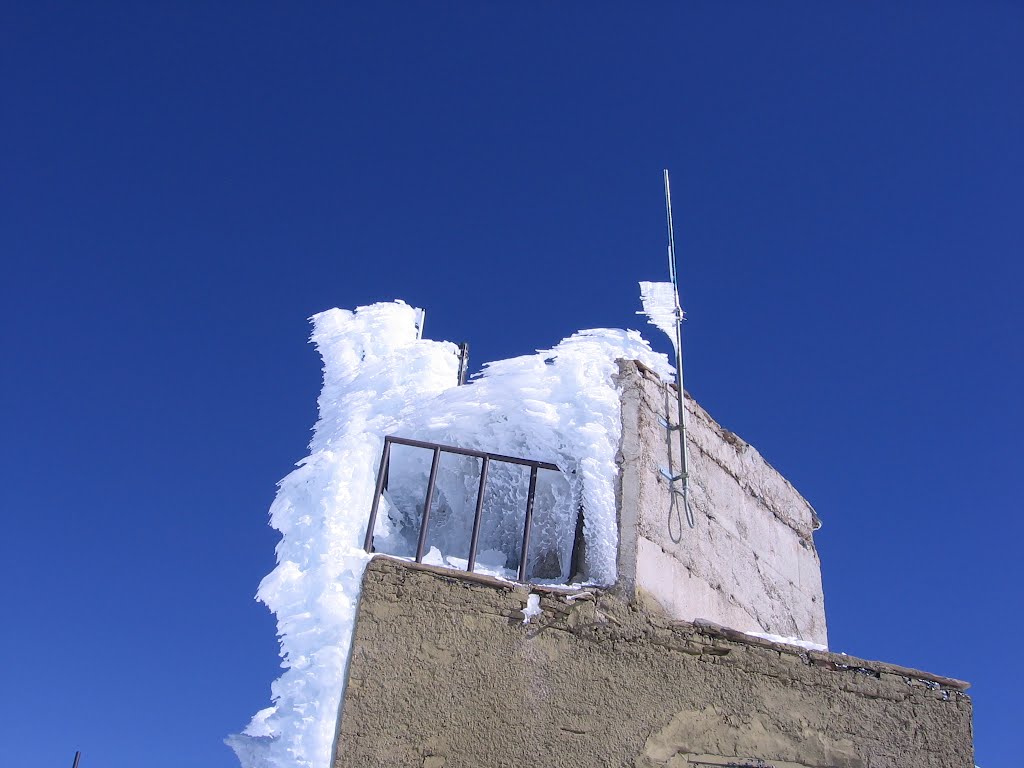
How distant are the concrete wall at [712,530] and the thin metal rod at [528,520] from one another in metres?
0.49

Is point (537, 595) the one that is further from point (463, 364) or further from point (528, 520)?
point (463, 364)

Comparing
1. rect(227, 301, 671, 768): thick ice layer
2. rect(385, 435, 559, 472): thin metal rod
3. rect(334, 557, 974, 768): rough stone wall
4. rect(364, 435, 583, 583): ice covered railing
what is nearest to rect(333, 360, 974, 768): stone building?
rect(334, 557, 974, 768): rough stone wall

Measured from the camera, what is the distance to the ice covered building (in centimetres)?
416

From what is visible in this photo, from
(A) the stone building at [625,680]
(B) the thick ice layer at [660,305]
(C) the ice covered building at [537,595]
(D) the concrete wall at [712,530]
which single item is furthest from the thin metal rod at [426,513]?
(B) the thick ice layer at [660,305]

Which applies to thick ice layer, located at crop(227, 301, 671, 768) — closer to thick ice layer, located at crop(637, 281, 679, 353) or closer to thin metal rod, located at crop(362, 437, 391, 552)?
thin metal rod, located at crop(362, 437, 391, 552)

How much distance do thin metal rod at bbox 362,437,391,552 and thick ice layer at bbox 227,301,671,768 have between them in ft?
0.15

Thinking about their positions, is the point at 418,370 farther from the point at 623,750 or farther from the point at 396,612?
the point at 623,750

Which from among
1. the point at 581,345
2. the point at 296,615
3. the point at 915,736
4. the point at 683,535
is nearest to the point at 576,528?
the point at 683,535

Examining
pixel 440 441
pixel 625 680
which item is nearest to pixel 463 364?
pixel 440 441

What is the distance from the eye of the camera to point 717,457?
5.90 metres

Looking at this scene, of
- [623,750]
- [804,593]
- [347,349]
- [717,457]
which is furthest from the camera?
[804,593]

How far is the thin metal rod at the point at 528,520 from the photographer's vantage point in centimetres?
472

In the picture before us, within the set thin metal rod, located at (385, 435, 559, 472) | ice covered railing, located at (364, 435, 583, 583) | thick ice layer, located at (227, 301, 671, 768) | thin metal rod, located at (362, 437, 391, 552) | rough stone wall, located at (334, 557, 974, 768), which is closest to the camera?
rough stone wall, located at (334, 557, 974, 768)

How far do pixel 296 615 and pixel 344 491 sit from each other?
666 mm
